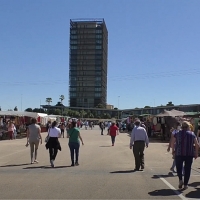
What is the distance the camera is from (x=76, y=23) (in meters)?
153

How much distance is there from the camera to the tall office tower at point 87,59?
151 metres

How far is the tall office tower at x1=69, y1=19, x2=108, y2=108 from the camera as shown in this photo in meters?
151

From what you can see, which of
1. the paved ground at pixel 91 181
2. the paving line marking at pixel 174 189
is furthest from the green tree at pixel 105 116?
the paving line marking at pixel 174 189

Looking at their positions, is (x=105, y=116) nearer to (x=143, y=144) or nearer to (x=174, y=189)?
(x=143, y=144)

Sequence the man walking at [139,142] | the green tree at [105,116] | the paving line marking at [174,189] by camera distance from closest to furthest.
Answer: the paving line marking at [174,189], the man walking at [139,142], the green tree at [105,116]

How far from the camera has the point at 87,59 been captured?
152375 mm

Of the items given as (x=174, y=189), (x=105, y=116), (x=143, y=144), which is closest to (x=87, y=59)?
(x=105, y=116)

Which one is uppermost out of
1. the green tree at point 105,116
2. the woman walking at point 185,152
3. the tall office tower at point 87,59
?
the tall office tower at point 87,59

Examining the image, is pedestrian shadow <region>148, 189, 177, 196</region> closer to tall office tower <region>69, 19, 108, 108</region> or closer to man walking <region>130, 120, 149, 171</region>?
man walking <region>130, 120, 149, 171</region>

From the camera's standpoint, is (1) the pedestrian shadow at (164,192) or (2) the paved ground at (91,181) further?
(1) the pedestrian shadow at (164,192)

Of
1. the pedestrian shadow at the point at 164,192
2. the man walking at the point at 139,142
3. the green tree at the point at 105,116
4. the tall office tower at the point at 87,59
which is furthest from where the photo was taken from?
the green tree at the point at 105,116

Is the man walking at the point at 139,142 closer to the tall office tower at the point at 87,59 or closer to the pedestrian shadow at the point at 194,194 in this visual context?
the pedestrian shadow at the point at 194,194

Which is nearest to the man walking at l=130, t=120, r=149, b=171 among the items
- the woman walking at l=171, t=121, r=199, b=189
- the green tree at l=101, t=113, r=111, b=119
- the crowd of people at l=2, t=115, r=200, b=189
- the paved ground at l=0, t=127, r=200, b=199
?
the crowd of people at l=2, t=115, r=200, b=189

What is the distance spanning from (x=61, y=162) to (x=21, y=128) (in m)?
27.4
